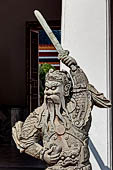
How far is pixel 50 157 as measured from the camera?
2.04 metres

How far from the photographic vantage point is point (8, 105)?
732cm

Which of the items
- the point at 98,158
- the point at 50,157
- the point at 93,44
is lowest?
the point at 98,158

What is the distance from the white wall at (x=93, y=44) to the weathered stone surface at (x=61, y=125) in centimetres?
68

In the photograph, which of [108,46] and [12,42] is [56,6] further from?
[108,46]

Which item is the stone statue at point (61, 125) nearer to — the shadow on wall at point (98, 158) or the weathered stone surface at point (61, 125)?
the weathered stone surface at point (61, 125)

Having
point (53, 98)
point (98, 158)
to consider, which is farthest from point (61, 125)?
point (98, 158)

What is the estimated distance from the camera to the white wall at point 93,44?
2840mm

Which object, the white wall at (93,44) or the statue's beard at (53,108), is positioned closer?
the statue's beard at (53,108)

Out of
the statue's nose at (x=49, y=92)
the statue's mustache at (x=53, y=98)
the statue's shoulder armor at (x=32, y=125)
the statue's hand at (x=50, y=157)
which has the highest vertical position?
the statue's nose at (x=49, y=92)

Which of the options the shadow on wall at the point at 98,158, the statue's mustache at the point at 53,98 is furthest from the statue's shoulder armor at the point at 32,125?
the shadow on wall at the point at 98,158

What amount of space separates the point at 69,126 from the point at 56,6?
5.38 m

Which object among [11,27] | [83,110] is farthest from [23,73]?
[83,110]

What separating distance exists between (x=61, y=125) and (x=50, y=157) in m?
0.16

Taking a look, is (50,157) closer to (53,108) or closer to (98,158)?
(53,108)
